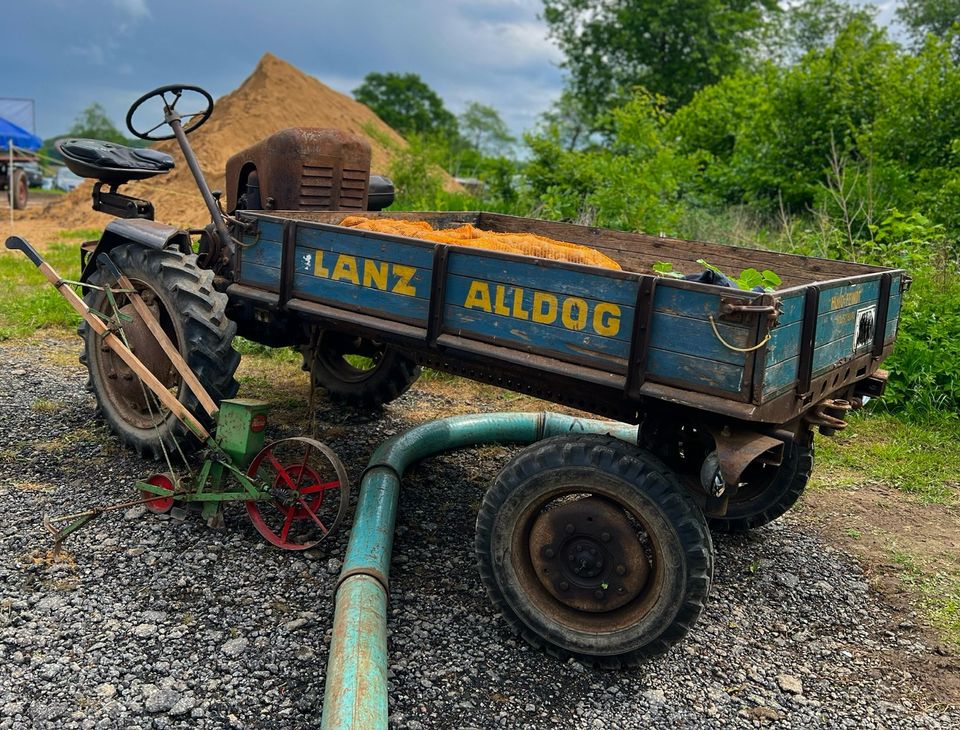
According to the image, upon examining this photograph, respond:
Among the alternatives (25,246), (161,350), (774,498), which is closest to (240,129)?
(161,350)

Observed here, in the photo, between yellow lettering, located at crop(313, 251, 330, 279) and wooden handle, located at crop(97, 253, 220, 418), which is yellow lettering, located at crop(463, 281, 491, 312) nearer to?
yellow lettering, located at crop(313, 251, 330, 279)

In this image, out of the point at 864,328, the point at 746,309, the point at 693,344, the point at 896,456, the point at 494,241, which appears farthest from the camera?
the point at 896,456

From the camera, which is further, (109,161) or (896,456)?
(896,456)

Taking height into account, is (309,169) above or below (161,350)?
above

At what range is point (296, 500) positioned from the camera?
4.19 meters

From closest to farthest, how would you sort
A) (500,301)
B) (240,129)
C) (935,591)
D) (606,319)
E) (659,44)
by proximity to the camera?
(606,319) → (500,301) → (935,591) → (240,129) → (659,44)

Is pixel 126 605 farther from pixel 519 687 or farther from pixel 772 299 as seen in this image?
pixel 772 299

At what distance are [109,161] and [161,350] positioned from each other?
1306 millimetres

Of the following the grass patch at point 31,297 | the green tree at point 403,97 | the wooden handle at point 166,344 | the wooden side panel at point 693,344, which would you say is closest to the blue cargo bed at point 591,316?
the wooden side panel at point 693,344

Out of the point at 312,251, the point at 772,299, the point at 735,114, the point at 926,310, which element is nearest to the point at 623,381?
the point at 772,299

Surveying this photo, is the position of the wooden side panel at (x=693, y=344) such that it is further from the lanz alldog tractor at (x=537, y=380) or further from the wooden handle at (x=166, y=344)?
the wooden handle at (x=166, y=344)

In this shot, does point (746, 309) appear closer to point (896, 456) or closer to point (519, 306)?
point (519, 306)

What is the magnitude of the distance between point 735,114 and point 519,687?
15.1 metres

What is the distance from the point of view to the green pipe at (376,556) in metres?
2.86
